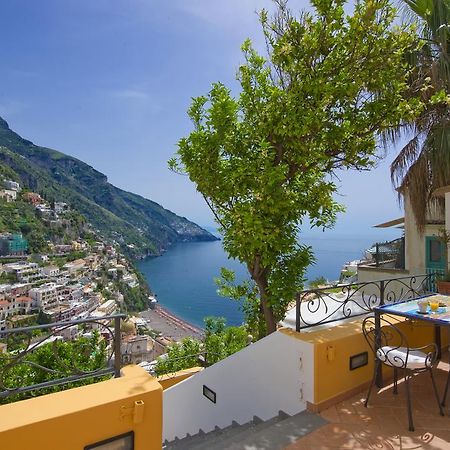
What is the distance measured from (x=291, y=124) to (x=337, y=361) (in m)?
2.89

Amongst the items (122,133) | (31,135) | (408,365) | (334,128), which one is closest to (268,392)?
(408,365)

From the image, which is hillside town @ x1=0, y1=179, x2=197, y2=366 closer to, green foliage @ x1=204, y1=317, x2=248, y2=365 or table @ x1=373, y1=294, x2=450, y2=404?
green foliage @ x1=204, y1=317, x2=248, y2=365

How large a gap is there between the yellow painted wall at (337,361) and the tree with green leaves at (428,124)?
542 centimetres

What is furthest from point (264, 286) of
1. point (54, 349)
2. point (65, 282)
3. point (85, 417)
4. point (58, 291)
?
point (65, 282)

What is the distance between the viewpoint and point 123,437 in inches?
103

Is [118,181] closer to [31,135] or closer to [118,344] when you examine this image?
[31,135]

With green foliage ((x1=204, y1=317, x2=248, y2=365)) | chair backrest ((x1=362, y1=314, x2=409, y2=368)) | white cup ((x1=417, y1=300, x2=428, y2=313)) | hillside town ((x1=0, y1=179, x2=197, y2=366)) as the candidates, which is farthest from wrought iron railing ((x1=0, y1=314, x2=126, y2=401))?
hillside town ((x1=0, y1=179, x2=197, y2=366))

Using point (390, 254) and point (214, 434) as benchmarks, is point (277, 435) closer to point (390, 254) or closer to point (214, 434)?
point (214, 434)

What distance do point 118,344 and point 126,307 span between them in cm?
7990

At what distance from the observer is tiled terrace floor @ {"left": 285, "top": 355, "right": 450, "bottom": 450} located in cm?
295

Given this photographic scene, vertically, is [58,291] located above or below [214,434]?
below

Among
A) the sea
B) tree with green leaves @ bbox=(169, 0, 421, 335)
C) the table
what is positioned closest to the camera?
the table

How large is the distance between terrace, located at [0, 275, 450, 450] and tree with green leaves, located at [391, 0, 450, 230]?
191 inches

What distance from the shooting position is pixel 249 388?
4500mm
